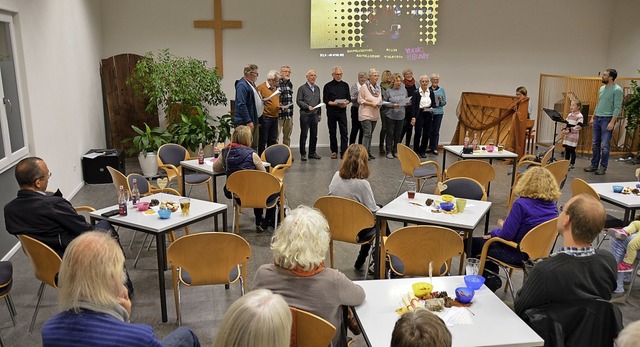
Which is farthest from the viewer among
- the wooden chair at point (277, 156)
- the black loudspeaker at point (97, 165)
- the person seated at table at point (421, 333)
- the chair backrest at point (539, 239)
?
the black loudspeaker at point (97, 165)

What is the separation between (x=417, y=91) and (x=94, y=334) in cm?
878

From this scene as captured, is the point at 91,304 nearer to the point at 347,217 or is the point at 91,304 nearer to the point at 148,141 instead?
the point at 347,217

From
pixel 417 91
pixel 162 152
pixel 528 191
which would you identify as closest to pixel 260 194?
pixel 162 152

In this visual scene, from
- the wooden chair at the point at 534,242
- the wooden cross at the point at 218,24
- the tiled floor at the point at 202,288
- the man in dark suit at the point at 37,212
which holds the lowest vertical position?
the tiled floor at the point at 202,288

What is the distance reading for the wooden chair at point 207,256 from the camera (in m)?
3.36

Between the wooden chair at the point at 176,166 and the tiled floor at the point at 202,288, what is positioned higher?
the wooden chair at the point at 176,166

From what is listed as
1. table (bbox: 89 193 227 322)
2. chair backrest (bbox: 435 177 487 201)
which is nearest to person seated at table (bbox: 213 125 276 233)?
table (bbox: 89 193 227 322)

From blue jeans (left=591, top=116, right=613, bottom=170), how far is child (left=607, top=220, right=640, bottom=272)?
15.8 ft

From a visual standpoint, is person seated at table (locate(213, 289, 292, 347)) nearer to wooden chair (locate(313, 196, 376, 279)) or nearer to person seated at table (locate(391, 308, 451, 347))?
person seated at table (locate(391, 308, 451, 347))

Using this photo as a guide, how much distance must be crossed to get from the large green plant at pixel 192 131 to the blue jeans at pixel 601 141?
658 cm

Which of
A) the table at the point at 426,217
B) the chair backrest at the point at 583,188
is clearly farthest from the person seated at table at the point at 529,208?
the chair backrest at the point at 583,188

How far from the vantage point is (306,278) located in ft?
8.38

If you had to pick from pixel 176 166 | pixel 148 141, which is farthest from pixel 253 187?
pixel 148 141

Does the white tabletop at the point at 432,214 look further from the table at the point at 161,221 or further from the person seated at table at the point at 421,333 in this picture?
the person seated at table at the point at 421,333
